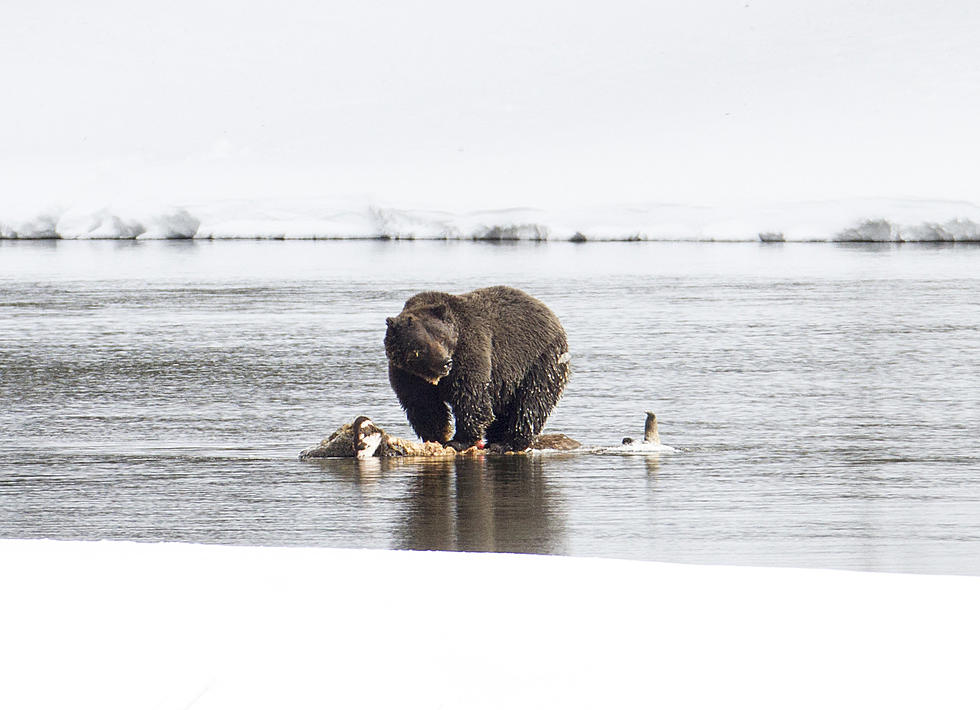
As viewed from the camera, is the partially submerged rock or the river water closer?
the river water

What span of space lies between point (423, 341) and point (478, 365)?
273mm

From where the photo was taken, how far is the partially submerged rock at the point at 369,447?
475 cm

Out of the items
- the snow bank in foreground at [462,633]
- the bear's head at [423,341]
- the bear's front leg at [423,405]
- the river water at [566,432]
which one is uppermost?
the bear's head at [423,341]

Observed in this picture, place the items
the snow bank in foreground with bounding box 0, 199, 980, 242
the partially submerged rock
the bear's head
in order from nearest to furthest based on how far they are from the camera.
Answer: the bear's head → the partially submerged rock → the snow bank in foreground with bounding box 0, 199, 980, 242

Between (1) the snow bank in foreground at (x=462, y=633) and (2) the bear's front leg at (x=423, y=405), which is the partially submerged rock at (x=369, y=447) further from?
(1) the snow bank in foreground at (x=462, y=633)

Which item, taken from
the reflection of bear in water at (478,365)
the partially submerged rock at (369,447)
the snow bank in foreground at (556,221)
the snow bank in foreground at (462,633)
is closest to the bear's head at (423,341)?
the reflection of bear in water at (478,365)

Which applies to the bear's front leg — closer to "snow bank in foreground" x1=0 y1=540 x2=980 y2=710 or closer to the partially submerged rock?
the partially submerged rock

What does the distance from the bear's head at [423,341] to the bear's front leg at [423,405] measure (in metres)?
0.12

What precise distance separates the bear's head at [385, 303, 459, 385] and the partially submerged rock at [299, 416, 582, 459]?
261mm

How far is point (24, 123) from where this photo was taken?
18547 mm

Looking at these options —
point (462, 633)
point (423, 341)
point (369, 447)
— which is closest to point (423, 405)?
point (369, 447)

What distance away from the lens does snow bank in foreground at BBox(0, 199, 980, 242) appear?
2091 cm

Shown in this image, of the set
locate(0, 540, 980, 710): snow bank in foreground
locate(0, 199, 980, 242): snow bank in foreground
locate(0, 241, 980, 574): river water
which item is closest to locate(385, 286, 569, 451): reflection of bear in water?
locate(0, 241, 980, 574): river water

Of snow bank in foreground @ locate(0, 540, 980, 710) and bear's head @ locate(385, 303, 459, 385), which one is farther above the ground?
bear's head @ locate(385, 303, 459, 385)
